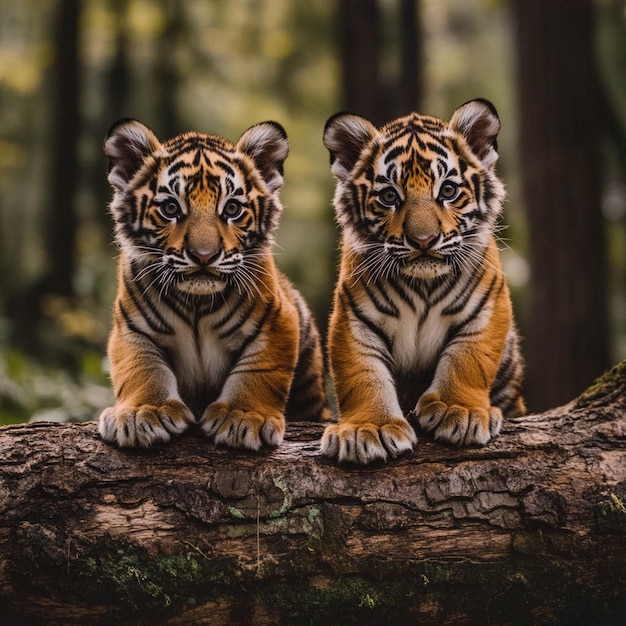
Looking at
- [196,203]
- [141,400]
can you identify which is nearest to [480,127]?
[196,203]

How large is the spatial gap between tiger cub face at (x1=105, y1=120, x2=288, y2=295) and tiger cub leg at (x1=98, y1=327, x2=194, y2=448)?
0.30 m

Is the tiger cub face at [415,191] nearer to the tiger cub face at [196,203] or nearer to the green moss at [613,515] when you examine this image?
the tiger cub face at [196,203]

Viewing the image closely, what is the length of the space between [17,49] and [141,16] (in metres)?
1.70

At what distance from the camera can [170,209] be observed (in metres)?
3.23

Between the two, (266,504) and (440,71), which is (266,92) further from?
(266,504)

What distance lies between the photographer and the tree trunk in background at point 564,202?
20.8ft

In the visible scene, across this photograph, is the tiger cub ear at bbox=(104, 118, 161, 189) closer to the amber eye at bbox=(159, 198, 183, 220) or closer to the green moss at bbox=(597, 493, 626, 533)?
the amber eye at bbox=(159, 198, 183, 220)

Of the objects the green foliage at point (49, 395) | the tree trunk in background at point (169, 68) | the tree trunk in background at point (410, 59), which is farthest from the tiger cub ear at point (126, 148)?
the tree trunk in background at point (169, 68)

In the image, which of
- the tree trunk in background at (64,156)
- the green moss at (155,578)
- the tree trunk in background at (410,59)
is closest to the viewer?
the green moss at (155,578)

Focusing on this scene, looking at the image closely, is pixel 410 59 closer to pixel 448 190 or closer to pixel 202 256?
pixel 448 190

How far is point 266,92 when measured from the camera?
40.7ft

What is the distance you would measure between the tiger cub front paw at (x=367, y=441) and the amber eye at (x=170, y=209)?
100 centimetres

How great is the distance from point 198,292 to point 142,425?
535 mm

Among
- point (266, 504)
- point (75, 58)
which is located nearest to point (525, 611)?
point (266, 504)
